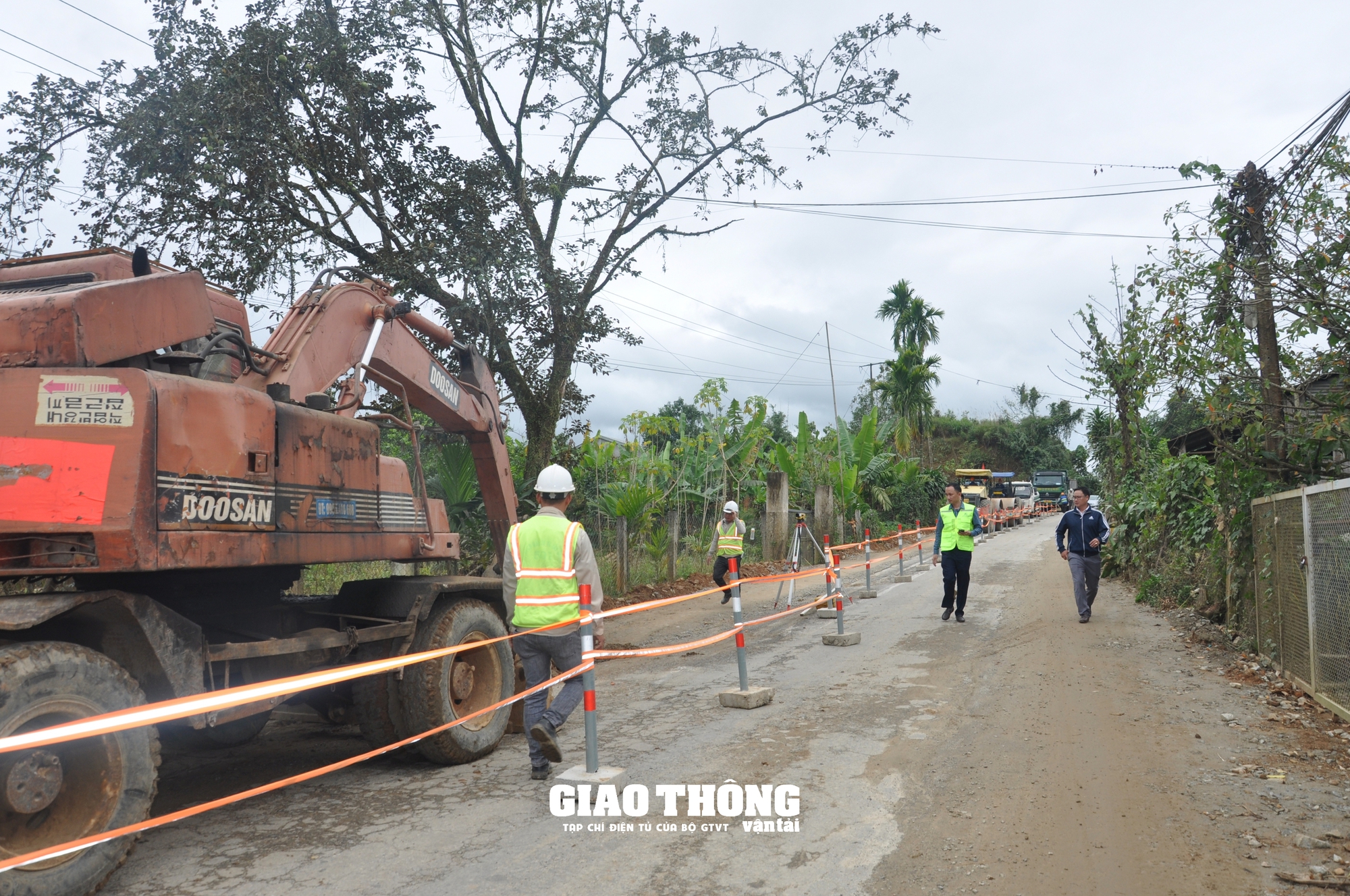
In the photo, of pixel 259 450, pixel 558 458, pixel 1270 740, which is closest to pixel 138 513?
pixel 259 450

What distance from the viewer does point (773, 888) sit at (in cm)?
Answer: 418

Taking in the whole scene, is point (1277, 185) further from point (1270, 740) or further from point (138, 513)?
point (138, 513)

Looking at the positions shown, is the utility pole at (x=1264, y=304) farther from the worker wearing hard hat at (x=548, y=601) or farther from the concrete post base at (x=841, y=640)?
the worker wearing hard hat at (x=548, y=601)

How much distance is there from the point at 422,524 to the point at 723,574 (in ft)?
30.9

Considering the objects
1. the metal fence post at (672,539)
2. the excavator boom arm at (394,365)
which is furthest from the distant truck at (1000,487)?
the excavator boom arm at (394,365)

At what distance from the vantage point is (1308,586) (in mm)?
7262

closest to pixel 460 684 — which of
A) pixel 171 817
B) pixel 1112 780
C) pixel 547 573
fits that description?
pixel 547 573

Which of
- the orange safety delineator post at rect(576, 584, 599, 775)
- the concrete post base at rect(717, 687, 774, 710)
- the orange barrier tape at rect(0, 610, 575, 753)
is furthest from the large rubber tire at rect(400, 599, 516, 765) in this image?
the concrete post base at rect(717, 687, 774, 710)

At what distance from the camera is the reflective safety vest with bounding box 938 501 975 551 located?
490 inches

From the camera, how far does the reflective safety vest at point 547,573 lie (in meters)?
5.95

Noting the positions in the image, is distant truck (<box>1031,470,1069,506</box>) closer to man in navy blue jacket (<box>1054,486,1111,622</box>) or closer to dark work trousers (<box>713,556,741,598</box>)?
dark work trousers (<box>713,556,741,598</box>)

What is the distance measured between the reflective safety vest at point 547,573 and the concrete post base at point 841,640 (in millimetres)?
5693

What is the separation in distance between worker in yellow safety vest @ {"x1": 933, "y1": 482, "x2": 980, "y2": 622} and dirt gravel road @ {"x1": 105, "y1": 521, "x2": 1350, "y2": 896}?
296cm

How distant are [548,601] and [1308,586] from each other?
20.1ft
